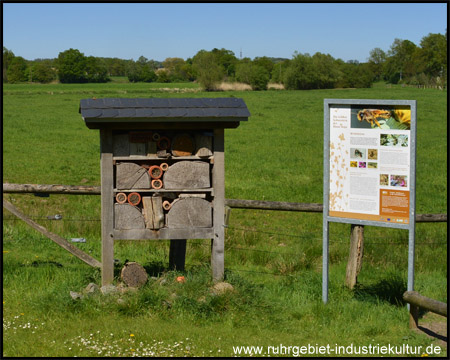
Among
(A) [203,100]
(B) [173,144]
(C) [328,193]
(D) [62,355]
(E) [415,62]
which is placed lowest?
(D) [62,355]

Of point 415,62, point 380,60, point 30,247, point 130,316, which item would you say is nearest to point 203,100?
point 130,316

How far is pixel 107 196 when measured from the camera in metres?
7.29

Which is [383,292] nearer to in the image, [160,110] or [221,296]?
[221,296]

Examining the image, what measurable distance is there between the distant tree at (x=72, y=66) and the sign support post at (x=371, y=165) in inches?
4213

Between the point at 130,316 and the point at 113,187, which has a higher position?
the point at 113,187

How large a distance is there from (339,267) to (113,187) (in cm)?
358

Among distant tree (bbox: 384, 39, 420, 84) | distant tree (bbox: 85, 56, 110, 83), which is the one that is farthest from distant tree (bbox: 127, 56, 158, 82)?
distant tree (bbox: 384, 39, 420, 84)

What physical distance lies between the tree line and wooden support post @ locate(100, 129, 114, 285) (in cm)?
7844

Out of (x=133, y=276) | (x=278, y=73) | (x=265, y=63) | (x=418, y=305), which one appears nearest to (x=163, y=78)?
(x=265, y=63)

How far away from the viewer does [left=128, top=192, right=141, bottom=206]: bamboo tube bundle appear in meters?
7.33

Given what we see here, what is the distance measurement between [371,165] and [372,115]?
569 millimetres

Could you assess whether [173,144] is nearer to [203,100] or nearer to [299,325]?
[203,100]

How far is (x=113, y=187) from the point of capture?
7.38m

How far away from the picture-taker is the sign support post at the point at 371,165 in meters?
6.86
